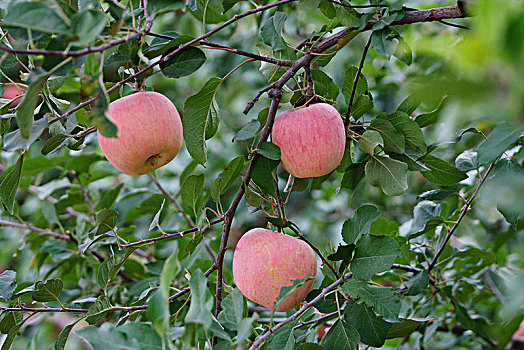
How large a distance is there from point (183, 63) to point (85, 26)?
9.6 inches

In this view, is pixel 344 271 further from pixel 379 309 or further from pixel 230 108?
pixel 230 108

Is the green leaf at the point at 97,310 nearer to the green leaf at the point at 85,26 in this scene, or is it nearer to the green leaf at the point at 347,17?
the green leaf at the point at 85,26

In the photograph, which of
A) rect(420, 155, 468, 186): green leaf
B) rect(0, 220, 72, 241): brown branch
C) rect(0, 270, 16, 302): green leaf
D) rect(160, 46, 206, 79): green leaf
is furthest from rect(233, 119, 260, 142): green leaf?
rect(0, 220, 72, 241): brown branch

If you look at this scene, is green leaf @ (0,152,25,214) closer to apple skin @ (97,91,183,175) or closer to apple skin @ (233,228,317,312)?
apple skin @ (97,91,183,175)

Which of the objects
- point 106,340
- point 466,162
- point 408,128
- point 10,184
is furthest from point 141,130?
point 466,162

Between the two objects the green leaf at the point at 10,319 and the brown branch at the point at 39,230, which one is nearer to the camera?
the green leaf at the point at 10,319

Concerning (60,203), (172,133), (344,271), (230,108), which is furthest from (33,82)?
(230,108)

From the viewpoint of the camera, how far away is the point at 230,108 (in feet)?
7.54

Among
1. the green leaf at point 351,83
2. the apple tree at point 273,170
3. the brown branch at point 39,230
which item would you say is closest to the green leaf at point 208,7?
the apple tree at point 273,170

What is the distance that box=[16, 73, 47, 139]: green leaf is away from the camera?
51 cm

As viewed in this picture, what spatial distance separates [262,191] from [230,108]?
5.16 feet

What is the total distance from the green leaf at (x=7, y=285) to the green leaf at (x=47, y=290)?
0.04 metres

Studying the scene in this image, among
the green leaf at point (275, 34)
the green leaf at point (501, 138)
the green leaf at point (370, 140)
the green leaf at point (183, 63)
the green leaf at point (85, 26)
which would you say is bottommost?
the green leaf at point (370, 140)

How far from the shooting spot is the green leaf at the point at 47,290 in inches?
31.5
